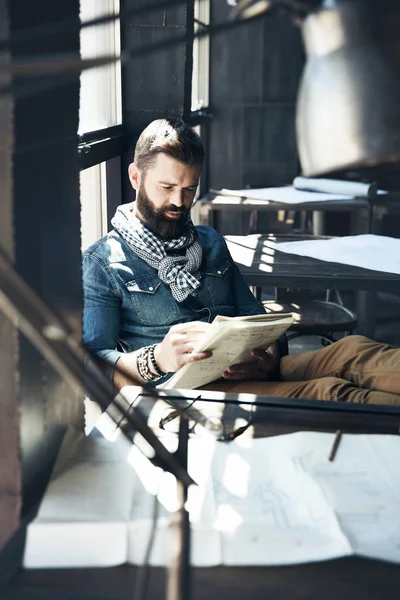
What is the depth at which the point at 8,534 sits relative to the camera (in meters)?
0.97

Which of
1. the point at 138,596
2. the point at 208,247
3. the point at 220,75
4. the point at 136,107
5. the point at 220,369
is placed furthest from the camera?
the point at 220,75

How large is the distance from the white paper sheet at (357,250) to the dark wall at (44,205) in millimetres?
1761

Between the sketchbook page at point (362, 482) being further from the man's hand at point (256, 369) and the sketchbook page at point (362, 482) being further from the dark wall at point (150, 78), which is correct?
the dark wall at point (150, 78)

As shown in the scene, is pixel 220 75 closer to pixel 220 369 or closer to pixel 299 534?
pixel 220 369

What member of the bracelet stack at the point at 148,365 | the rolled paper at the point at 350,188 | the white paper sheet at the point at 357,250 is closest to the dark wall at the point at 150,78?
the white paper sheet at the point at 357,250

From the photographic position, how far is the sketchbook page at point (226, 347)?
1.62 m

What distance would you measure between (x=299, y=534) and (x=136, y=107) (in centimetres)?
250

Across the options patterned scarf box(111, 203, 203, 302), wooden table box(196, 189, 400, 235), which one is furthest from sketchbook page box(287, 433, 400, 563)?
wooden table box(196, 189, 400, 235)

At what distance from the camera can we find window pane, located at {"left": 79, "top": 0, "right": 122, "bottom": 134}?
2594mm

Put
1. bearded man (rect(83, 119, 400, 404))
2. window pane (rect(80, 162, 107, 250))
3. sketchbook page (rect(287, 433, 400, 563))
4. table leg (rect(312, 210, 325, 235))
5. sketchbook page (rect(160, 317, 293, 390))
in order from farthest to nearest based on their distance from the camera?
table leg (rect(312, 210, 325, 235)) < window pane (rect(80, 162, 107, 250)) < bearded man (rect(83, 119, 400, 404)) < sketchbook page (rect(160, 317, 293, 390)) < sketchbook page (rect(287, 433, 400, 563))

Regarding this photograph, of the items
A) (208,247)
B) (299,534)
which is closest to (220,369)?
(208,247)

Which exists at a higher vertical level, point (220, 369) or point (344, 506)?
point (344, 506)

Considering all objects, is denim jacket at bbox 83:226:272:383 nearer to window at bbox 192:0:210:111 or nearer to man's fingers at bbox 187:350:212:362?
man's fingers at bbox 187:350:212:362

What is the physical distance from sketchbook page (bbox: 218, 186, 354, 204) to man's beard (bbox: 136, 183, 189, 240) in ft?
5.88
